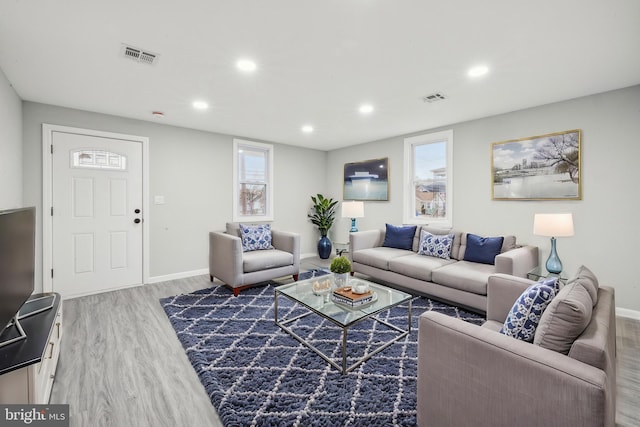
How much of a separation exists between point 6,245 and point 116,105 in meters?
2.55

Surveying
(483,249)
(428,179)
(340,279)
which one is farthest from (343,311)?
(428,179)

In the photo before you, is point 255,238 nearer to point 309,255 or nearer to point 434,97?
point 309,255

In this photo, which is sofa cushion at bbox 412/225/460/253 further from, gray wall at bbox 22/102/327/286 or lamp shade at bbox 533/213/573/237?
gray wall at bbox 22/102/327/286

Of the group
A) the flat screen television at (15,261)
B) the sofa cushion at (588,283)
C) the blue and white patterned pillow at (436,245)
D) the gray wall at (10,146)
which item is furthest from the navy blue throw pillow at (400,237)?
the gray wall at (10,146)

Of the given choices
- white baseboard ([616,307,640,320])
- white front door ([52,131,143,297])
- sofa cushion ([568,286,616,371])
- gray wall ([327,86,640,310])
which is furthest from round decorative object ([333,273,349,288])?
white front door ([52,131,143,297])

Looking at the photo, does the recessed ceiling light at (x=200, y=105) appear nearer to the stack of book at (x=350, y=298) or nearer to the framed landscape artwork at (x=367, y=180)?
A: the stack of book at (x=350, y=298)

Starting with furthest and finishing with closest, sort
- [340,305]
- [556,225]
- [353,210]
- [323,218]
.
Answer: [323,218]
[353,210]
[556,225]
[340,305]

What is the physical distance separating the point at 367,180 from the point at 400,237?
1502mm

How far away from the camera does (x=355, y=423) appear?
1567mm

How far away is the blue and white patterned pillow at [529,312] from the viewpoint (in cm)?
136

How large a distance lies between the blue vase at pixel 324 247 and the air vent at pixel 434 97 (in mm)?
3278

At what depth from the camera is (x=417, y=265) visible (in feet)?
11.3

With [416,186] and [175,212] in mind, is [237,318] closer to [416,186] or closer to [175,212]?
[175,212]

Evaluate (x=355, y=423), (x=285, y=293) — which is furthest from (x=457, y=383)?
(x=285, y=293)
